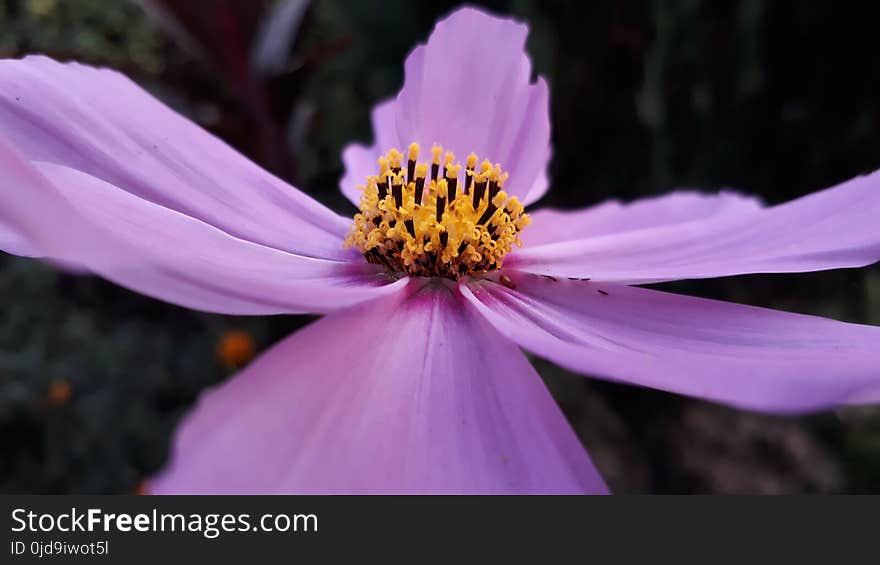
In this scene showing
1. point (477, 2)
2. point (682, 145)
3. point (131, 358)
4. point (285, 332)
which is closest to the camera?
point (285, 332)

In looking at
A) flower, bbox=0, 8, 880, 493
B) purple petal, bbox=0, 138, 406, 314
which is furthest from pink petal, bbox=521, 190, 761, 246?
purple petal, bbox=0, 138, 406, 314

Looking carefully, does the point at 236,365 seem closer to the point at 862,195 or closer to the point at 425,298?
the point at 425,298

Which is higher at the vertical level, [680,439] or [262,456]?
[680,439]

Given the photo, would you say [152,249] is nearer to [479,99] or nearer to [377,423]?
[377,423]

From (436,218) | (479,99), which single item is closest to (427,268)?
(436,218)

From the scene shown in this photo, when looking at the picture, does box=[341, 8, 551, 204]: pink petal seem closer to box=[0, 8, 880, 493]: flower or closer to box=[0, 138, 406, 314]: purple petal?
box=[0, 8, 880, 493]: flower

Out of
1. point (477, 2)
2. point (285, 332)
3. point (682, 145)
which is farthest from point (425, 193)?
point (477, 2)

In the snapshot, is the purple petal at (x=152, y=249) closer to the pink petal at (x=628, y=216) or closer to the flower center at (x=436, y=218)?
the flower center at (x=436, y=218)
